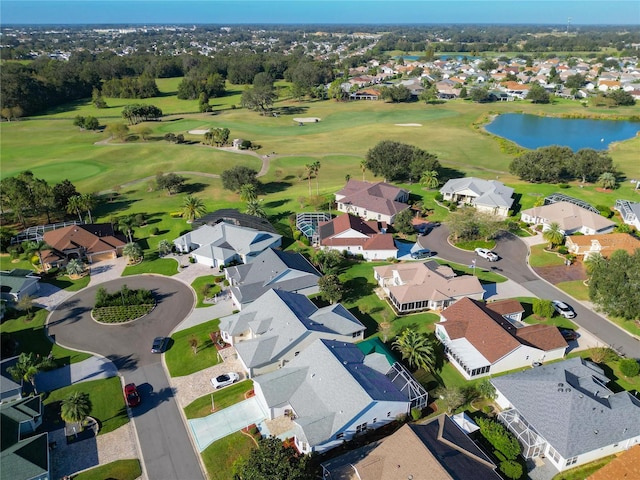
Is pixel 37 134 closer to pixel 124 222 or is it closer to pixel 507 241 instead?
pixel 124 222

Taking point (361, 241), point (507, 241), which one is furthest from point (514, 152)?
point (361, 241)

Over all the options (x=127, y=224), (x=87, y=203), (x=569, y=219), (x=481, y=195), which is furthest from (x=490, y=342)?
(x=87, y=203)

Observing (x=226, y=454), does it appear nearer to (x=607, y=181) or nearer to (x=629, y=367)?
(x=629, y=367)

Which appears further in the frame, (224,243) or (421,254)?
(224,243)

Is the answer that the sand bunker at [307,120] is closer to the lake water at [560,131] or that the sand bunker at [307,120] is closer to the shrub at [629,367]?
the lake water at [560,131]

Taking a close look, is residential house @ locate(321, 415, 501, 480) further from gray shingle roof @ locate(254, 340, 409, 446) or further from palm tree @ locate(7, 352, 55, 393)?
palm tree @ locate(7, 352, 55, 393)
